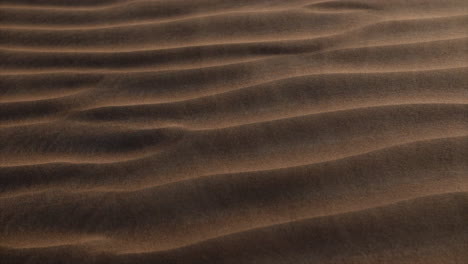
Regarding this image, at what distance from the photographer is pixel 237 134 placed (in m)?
1.52

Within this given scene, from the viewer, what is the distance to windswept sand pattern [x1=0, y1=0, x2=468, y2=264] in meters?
1.25

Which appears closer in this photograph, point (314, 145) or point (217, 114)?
point (314, 145)

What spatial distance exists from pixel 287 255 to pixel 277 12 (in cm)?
114

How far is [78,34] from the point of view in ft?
6.62

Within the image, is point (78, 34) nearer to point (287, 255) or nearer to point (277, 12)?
point (277, 12)

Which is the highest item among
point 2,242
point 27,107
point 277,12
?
point 277,12

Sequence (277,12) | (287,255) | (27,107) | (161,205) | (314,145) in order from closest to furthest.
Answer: (287,255), (161,205), (314,145), (27,107), (277,12)

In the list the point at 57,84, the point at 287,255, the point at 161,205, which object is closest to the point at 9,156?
the point at 57,84

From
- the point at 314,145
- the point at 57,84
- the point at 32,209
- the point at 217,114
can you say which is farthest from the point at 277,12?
the point at 32,209

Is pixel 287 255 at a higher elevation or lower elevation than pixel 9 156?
lower

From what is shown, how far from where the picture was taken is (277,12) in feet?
6.56

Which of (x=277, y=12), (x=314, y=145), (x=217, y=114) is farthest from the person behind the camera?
(x=277, y=12)

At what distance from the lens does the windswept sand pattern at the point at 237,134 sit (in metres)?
1.25

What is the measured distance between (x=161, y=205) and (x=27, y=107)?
72 cm
